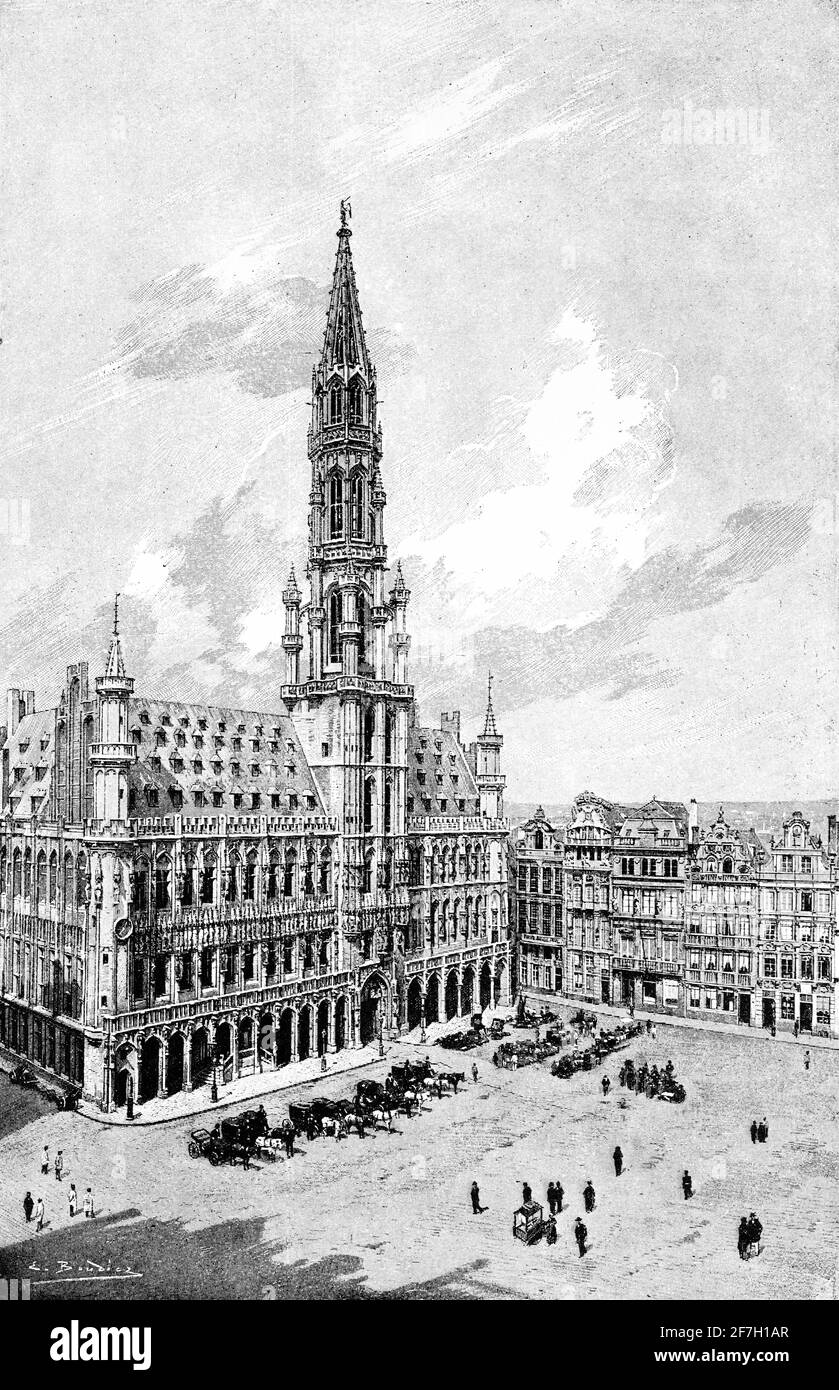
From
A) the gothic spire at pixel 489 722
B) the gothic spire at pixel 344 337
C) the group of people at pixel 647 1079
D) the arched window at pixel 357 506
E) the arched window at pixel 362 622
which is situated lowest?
the group of people at pixel 647 1079

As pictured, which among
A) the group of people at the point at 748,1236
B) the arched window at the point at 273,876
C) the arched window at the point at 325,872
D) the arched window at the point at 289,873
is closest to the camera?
the group of people at the point at 748,1236

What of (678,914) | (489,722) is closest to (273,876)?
(489,722)

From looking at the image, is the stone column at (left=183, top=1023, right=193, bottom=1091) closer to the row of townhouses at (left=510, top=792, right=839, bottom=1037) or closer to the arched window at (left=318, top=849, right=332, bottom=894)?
the arched window at (left=318, top=849, right=332, bottom=894)

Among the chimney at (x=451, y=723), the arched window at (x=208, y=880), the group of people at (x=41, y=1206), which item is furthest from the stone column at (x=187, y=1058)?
the chimney at (x=451, y=723)

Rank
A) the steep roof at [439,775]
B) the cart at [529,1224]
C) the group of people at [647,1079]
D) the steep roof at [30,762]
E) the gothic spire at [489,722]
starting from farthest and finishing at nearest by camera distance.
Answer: the steep roof at [439,775] < the gothic spire at [489,722] < the steep roof at [30,762] < the group of people at [647,1079] < the cart at [529,1224]

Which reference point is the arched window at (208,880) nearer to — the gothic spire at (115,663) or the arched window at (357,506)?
the gothic spire at (115,663)

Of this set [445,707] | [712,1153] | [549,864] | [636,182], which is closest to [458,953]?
[549,864]

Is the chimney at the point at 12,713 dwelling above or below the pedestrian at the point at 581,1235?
above
